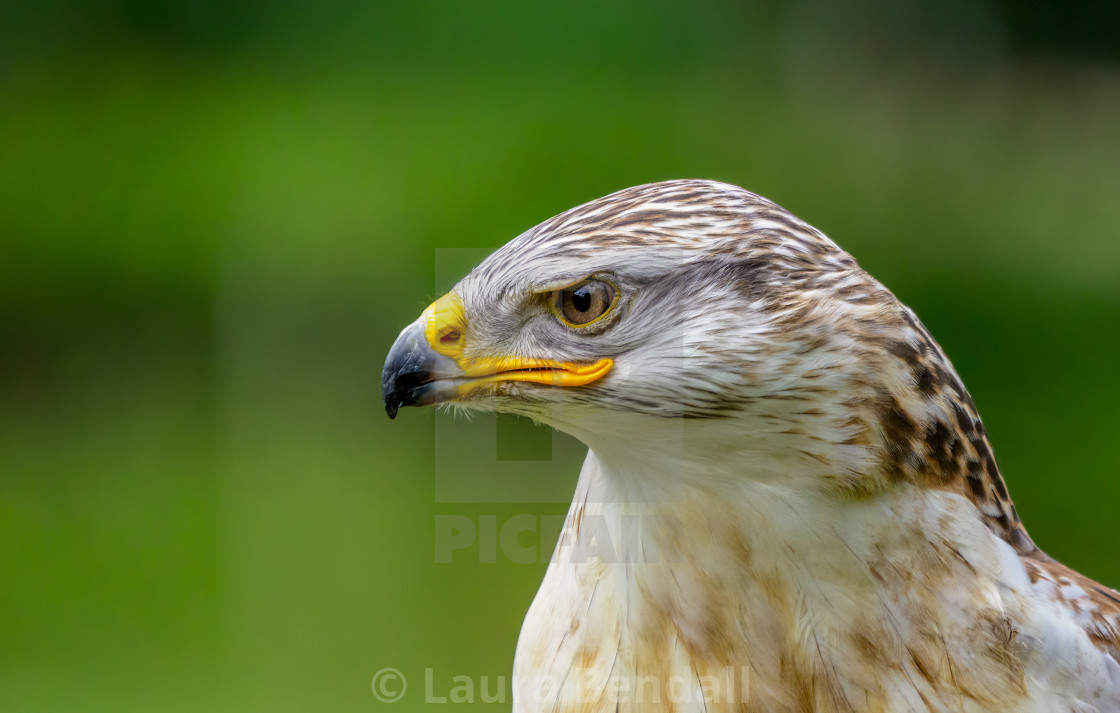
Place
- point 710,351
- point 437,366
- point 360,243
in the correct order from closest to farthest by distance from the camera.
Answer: point 710,351 → point 437,366 → point 360,243

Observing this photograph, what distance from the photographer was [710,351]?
2.83ft

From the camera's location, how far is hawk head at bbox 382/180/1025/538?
0.87 meters

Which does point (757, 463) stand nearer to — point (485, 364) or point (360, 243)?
point (485, 364)

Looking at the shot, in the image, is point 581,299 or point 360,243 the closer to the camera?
point 581,299

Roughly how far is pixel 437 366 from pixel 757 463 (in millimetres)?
328

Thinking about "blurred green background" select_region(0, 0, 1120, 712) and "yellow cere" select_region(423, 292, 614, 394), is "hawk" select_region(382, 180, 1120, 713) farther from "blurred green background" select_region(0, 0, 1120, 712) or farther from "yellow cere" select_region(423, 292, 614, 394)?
"blurred green background" select_region(0, 0, 1120, 712)

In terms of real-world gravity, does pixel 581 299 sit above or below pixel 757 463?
above

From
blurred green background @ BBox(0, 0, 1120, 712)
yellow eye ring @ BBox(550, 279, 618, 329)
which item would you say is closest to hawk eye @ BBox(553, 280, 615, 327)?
yellow eye ring @ BBox(550, 279, 618, 329)

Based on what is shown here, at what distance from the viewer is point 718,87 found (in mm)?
3199

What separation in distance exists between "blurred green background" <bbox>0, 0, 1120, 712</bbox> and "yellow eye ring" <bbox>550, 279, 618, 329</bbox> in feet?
6.35

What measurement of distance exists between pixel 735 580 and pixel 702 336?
0.25 meters

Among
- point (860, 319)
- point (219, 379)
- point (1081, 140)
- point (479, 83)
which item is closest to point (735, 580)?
point (860, 319)

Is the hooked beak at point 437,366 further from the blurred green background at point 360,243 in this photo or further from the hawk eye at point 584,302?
the blurred green background at point 360,243

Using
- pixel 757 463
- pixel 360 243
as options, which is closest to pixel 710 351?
pixel 757 463
